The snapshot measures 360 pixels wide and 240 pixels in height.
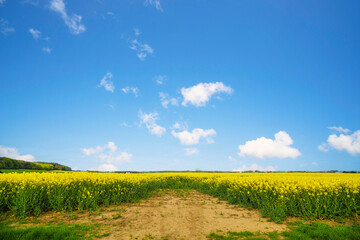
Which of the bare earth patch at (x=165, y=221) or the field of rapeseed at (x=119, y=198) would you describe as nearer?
the bare earth patch at (x=165, y=221)

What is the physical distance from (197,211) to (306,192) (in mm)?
5862

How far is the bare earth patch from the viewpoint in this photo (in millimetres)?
7430

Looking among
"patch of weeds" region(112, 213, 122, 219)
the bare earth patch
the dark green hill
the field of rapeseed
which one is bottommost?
the bare earth patch

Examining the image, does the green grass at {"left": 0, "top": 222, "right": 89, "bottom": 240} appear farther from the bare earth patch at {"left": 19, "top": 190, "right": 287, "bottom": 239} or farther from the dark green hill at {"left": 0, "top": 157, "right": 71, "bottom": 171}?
the dark green hill at {"left": 0, "top": 157, "right": 71, "bottom": 171}

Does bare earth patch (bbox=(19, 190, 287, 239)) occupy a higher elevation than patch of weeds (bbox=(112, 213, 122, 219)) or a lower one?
lower

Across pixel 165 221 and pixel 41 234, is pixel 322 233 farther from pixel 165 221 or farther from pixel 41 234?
pixel 41 234

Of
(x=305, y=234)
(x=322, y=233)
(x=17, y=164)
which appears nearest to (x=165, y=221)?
(x=305, y=234)

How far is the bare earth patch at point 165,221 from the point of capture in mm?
7430

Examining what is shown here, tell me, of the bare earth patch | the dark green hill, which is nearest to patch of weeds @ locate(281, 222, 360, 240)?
the bare earth patch

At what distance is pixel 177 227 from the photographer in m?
8.12

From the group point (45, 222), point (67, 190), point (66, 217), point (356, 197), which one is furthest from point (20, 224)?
point (356, 197)

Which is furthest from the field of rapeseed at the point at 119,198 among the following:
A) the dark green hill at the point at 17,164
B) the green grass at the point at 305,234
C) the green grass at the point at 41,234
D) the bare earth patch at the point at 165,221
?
the dark green hill at the point at 17,164

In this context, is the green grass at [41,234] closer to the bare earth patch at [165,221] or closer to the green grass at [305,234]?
the bare earth patch at [165,221]

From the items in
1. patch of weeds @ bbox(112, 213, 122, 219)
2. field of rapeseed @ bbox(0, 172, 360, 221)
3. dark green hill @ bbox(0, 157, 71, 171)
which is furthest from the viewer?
dark green hill @ bbox(0, 157, 71, 171)
